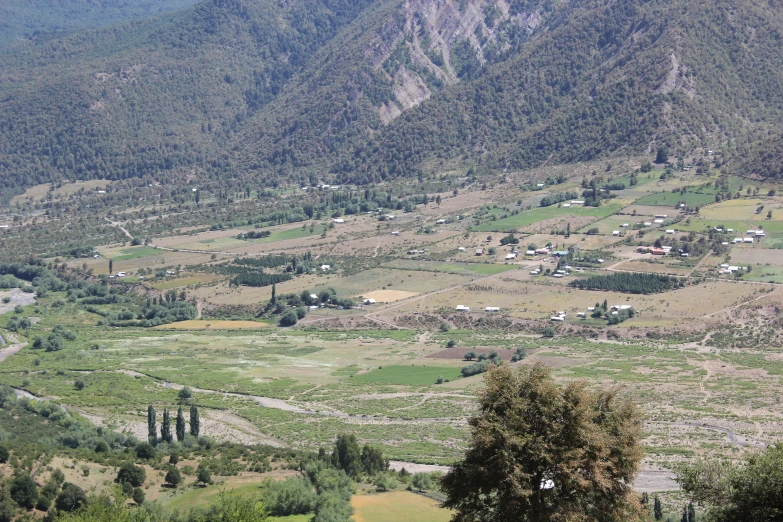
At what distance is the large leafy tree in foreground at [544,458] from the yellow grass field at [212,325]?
3470 inches

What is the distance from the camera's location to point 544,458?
44.1 meters

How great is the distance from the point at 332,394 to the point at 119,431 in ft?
63.8

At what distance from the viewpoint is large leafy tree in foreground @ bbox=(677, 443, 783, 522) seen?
39469mm

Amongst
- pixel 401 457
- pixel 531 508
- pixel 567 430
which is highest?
pixel 567 430

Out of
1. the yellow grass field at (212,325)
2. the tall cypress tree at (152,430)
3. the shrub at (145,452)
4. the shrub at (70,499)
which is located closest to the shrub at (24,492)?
the shrub at (70,499)

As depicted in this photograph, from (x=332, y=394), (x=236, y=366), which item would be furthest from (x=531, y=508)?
(x=236, y=366)

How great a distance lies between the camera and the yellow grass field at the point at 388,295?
138875 millimetres

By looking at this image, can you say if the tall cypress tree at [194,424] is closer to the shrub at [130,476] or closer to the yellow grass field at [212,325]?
the shrub at [130,476]

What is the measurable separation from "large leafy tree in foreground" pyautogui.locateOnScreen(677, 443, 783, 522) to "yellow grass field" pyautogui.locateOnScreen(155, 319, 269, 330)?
3678 inches

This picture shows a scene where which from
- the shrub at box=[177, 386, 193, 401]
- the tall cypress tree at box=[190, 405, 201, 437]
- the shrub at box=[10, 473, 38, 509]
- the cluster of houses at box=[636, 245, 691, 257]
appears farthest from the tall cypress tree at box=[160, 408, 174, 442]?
the cluster of houses at box=[636, 245, 691, 257]

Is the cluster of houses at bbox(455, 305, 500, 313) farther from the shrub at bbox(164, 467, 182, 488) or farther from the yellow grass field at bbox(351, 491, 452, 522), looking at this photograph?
the shrub at bbox(164, 467, 182, 488)

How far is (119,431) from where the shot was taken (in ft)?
290

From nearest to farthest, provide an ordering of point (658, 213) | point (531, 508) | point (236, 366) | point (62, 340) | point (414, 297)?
point (531, 508) → point (236, 366) → point (62, 340) → point (414, 297) → point (658, 213)

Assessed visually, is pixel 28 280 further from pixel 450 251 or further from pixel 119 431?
pixel 119 431
